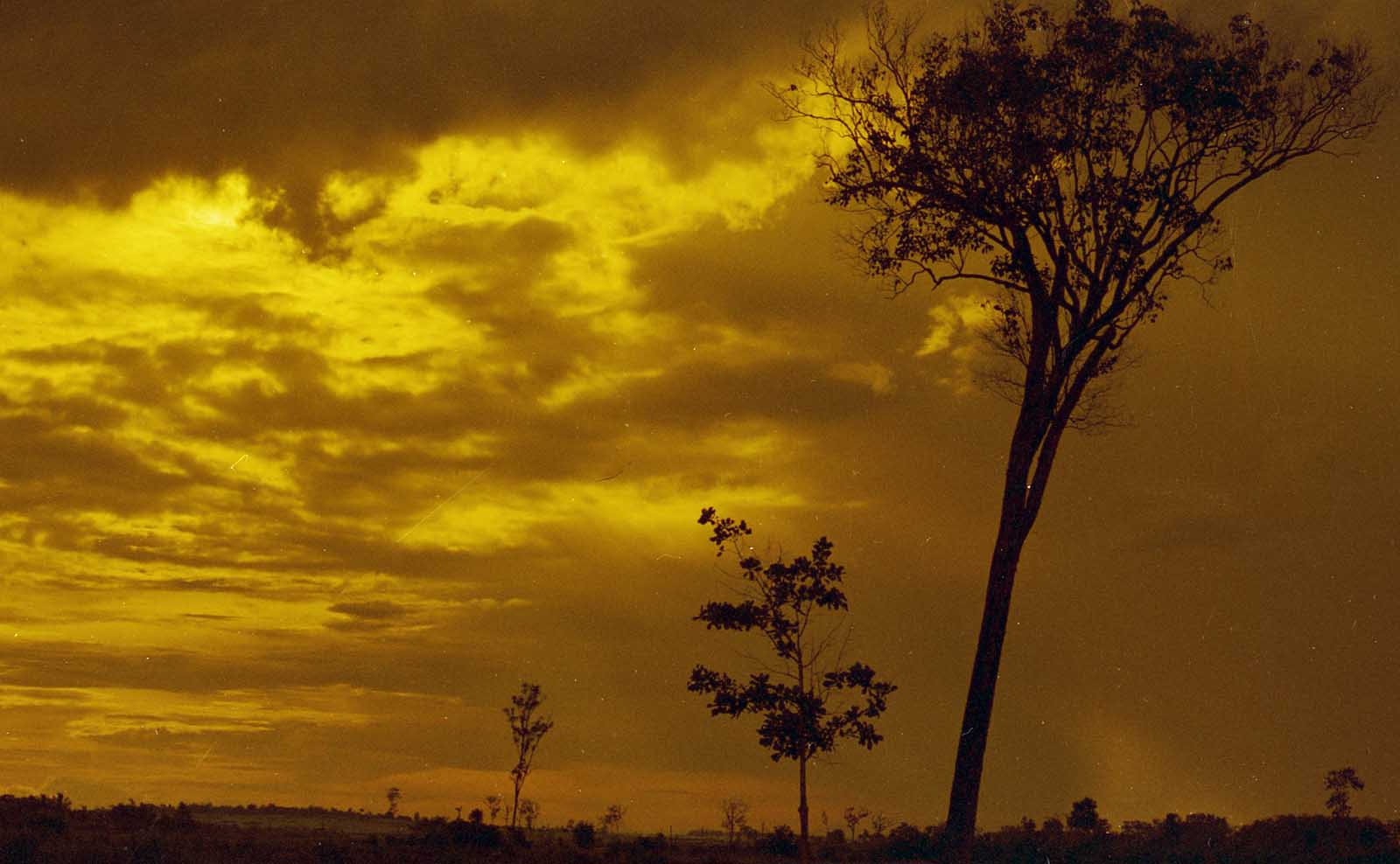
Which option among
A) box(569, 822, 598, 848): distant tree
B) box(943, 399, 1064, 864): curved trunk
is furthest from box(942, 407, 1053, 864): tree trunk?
box(569, 822, 598, 848): distant tree

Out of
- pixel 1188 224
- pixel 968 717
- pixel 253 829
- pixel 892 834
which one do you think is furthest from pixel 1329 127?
pixel 253 829

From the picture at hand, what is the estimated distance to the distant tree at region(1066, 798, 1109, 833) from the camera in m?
41.2

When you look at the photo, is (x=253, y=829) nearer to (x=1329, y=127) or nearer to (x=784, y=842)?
(x=784, y=842)

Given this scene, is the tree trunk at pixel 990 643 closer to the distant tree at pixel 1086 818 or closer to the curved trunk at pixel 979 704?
the curved trunk at pixel 979 704

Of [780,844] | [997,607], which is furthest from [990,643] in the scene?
[780,844]

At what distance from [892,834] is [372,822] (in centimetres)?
2972

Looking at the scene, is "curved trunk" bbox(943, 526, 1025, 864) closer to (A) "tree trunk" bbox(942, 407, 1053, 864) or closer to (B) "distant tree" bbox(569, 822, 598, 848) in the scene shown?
(A) "tree trunk" bbox(942, 407, 1053, 864)

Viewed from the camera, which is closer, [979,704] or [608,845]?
[979,704]

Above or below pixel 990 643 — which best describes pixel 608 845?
below

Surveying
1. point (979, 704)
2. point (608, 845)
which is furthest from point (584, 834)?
point (979, 704)

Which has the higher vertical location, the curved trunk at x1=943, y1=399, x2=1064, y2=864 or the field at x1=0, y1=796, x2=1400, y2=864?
the curved trunk at x1=943, y1=399, x2=1064, y2=864

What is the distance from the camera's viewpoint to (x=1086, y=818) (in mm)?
44094

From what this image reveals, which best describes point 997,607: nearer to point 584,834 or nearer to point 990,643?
point 990,643

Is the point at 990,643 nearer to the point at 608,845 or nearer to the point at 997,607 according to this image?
the point at 997,607
